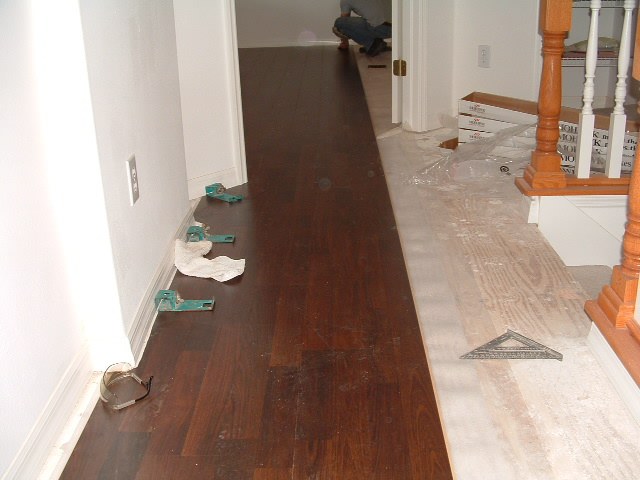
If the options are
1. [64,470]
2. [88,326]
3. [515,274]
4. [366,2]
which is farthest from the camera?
[366,2]

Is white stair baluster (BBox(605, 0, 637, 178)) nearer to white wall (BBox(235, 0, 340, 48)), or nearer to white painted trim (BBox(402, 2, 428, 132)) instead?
white painted trim (BBox(402, 2, 428, 132))

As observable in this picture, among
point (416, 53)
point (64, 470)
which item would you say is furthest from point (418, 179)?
point (64, 470)

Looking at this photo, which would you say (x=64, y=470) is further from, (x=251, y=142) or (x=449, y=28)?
(x=449, y=28)

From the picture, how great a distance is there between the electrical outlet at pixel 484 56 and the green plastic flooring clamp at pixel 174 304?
248 cm

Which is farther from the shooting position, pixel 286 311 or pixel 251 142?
pixel 251 142

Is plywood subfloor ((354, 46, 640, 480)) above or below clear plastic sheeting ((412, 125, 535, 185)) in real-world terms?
below

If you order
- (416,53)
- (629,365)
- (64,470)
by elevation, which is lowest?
(64,470)

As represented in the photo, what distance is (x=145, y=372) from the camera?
1.92 m

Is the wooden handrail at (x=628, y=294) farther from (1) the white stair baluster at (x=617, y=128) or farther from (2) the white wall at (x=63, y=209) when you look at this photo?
(2) the white wall at (x=63, y=209)

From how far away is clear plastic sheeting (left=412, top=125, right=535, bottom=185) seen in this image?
3381 mm

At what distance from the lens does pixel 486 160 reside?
11.3ft

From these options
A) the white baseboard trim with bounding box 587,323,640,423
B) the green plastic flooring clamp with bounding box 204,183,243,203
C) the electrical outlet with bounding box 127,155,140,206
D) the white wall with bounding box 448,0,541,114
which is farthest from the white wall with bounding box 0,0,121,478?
the white wall with bounding box 448,0,541,114

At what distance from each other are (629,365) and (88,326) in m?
1.31

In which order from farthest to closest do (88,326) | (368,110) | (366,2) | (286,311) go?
(366,2)
(368,110)
(286,311)
(88,326)
